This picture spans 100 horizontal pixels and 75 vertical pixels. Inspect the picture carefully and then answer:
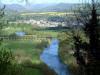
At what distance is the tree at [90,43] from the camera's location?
1.85 meters

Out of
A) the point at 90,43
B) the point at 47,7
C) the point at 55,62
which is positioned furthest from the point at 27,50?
the point at 90,43

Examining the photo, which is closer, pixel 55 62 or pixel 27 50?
pixel 55 62

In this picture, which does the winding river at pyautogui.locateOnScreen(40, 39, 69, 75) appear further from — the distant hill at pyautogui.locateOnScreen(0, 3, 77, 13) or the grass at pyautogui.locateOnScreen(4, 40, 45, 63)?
the distant hill at pyautogui.locateOnScreen(0, 3, 77, 13)

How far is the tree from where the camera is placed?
1854mm

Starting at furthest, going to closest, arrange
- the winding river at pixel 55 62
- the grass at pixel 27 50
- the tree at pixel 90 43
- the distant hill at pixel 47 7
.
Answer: the grass at pixel 27 50 → the winding river at pixel 55 62 → the distant hill at pixel 47 7 → the tree at pixel 90 43

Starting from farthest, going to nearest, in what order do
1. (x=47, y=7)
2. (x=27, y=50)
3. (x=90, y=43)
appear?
1. (x=47, y=7)
2. (x=27, y=50)
3. (x=90, y=43)

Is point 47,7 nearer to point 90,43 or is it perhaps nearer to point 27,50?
point 27,50

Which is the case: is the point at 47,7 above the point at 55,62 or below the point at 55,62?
above

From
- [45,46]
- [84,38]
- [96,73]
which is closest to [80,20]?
[84,38]

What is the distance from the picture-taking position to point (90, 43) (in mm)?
1963

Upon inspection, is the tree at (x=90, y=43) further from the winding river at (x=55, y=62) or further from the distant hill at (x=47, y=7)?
the winding river at (x=55, y=62)

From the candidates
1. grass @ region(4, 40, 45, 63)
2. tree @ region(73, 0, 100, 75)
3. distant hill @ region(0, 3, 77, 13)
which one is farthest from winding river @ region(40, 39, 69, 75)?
tree @ region(73, 0, 100, 75)

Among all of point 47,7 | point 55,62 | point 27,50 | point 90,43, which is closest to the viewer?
point 90,43

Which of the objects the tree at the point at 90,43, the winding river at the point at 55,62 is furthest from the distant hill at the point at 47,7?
the winding river at the point at 55,62
